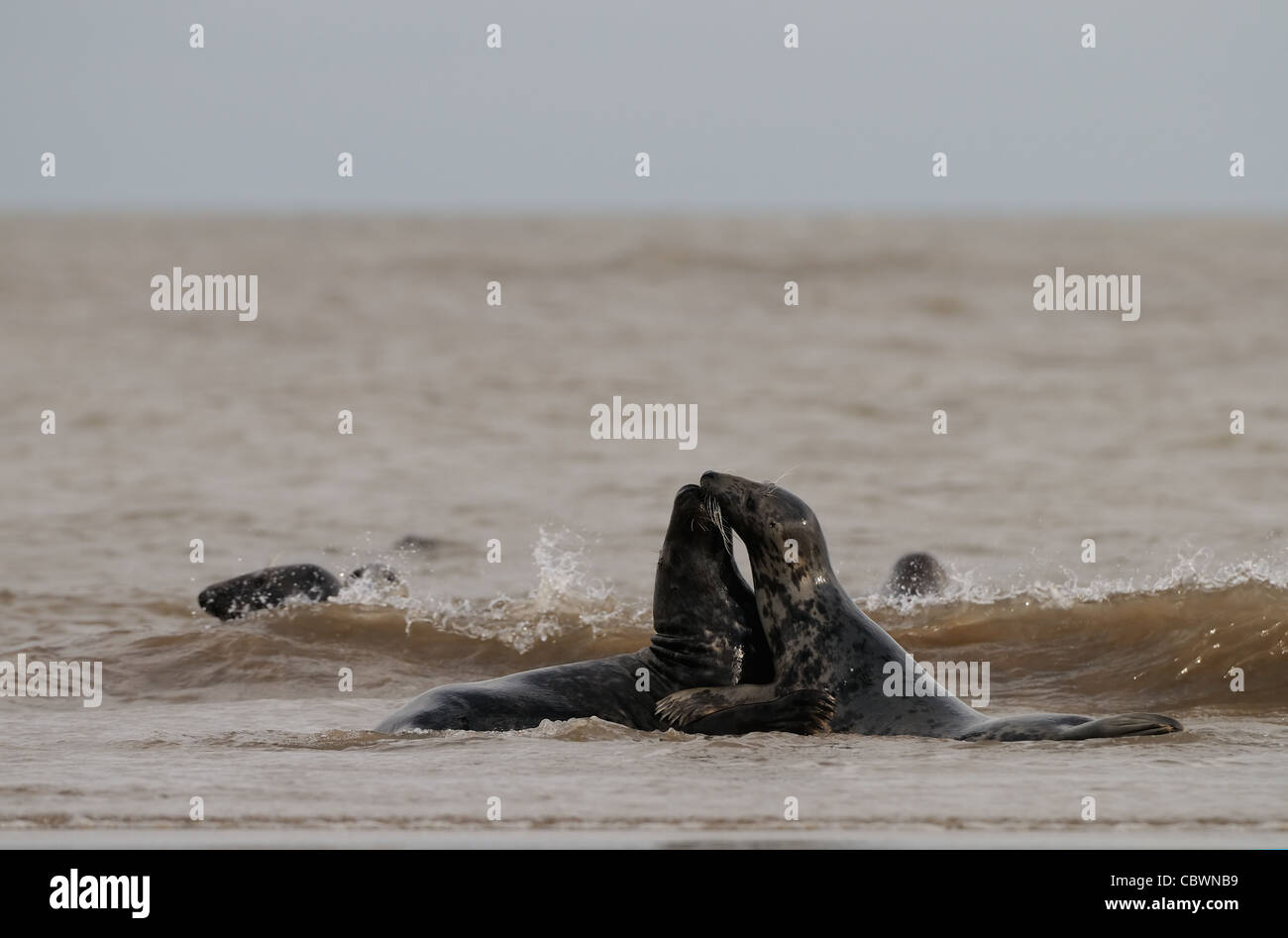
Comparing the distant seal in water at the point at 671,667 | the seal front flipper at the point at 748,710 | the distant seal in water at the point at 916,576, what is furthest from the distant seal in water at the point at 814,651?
the distant seal in water at the point at 916,576

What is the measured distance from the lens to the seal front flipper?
7.58 m

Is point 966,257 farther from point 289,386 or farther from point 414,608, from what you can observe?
point 414,608

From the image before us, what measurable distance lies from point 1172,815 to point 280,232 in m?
88.8

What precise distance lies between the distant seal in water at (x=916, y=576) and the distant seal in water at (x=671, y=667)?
3.60 meters

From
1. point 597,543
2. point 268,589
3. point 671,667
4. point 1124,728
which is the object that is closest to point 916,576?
point 597,543

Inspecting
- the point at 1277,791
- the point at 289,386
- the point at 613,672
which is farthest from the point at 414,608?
the point at 289,386

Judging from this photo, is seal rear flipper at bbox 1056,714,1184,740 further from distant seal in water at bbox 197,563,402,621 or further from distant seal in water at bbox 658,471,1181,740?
distant seal in water at bbox 197,563,402,621

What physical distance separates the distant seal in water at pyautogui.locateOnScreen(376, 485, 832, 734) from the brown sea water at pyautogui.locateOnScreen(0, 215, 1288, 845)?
204 millimetres

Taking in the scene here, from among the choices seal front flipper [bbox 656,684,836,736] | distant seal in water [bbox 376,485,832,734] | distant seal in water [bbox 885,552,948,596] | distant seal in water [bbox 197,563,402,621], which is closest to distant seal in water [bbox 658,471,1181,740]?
seal front flipper [bbox 656,684,836,736]

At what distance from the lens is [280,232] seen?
9169 centimetres

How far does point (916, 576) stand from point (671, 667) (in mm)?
3976

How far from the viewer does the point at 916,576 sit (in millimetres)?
11695

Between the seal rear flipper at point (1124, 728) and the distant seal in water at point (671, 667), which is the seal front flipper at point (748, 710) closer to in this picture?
the distant seal in water at point (671, 667)

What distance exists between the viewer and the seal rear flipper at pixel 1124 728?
7.34m
